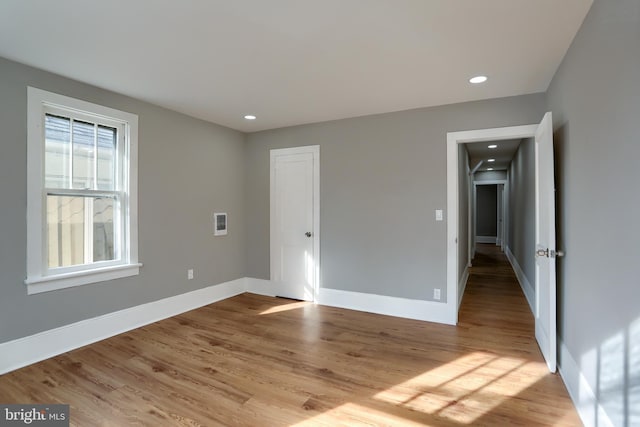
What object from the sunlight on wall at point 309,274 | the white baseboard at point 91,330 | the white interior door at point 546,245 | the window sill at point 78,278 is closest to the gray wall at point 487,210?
the sunlight on wall at point 309,274

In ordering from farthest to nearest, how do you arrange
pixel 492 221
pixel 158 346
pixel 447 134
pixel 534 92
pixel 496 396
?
1. pixel 492 221
2. pixel 447 134
3. pixel 534 92
4. pixel 158 346
5. pixel 496 396

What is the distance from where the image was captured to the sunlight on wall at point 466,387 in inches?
81.7

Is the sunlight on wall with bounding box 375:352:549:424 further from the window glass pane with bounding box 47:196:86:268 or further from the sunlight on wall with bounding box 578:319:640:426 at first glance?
the window glass pane with bounding box 47:196:86:268

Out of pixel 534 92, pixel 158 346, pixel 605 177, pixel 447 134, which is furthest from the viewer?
pixel 447 134

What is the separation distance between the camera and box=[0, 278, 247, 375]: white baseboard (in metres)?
2.57

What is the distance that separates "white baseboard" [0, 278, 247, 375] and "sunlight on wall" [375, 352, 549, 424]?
2766 millimetres

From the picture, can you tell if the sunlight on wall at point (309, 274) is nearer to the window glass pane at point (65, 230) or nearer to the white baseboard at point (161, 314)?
the white baseboard at point (161, 314)

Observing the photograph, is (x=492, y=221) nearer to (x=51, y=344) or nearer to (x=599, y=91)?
(x=599, y=91)

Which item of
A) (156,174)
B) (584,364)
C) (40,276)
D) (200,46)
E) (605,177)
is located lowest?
(584,364)

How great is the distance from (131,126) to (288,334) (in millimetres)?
2829

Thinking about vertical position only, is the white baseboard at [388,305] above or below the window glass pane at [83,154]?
below

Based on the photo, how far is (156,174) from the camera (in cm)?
370

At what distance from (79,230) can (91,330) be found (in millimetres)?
990

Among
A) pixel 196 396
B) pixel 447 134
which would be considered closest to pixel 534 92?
pixel 447 134
